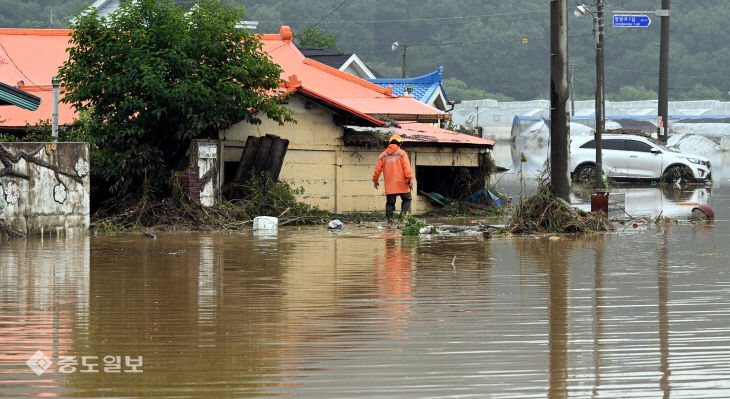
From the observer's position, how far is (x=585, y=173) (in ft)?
105

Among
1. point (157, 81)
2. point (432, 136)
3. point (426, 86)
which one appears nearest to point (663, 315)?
point (157, 81)

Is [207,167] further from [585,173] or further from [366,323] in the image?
[585,173]

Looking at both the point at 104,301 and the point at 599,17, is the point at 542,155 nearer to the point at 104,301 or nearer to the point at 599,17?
the point at 599,17

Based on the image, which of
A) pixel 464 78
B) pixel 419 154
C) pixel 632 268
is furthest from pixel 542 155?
pixel 464 78

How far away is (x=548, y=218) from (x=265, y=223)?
4.82 metres

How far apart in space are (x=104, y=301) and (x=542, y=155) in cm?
3804

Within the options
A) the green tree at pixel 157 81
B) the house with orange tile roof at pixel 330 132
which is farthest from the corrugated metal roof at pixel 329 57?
the green tree at pixel 157 81

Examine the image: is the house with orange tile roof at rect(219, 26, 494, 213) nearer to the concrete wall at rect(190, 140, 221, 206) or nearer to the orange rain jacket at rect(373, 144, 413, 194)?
the concrete wall at rect(190, 140, 221, 206)

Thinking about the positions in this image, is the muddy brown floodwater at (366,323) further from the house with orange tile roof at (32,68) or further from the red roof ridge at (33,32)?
the red roof ridge at (33,32)

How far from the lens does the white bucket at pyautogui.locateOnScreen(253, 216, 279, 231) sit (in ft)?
54.9

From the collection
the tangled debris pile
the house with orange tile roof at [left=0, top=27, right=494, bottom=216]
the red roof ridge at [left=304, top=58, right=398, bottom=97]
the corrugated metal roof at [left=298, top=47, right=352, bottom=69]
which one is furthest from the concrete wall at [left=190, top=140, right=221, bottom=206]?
the corrugated metal roof at [left=298, top=47, right=352, bottom=69]

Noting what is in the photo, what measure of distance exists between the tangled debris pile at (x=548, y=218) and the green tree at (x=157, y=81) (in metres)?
5.36

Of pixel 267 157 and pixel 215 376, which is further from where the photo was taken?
pixel 267 157

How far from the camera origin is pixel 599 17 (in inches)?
1137
